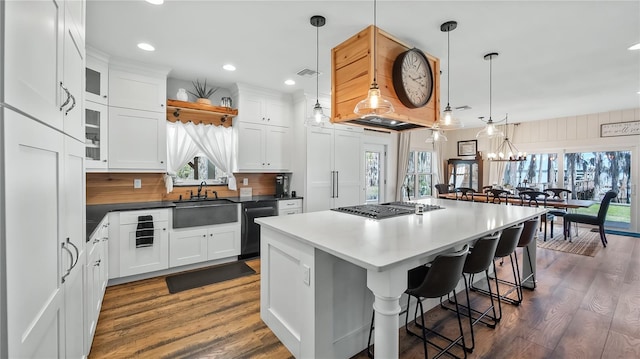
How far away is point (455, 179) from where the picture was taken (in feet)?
28.2

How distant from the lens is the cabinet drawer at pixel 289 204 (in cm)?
441

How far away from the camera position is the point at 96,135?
3.21 metres

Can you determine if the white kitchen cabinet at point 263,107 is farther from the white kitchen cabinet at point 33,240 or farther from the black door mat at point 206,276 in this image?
the white kitchen cabinet at point 33,240

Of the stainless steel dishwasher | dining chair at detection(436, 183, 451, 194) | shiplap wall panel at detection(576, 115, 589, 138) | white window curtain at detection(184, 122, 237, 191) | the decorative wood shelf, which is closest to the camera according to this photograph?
the decorative wood shelf

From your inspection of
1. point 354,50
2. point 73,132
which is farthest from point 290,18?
point 73,132

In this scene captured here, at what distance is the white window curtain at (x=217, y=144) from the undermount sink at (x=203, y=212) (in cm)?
60

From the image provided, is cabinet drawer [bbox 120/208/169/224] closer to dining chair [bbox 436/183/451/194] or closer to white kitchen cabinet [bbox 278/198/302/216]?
white kitchen cabinet [bbox 278/198/302/216]

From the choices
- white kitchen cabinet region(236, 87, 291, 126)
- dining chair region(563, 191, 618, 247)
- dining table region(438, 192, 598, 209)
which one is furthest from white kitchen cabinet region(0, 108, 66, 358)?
dining chair region(563, 191, 618, 247)

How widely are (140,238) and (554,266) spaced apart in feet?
18.0

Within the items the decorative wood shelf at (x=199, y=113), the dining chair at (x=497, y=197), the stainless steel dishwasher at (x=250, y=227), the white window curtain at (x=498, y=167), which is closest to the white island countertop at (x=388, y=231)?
the stainless steel dishwasher at (x=250, y=227)

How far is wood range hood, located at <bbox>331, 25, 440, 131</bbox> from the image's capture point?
2.46m

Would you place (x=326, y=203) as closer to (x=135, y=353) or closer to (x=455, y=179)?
(x=135, y=353)

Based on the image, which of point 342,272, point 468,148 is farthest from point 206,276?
point 468,148

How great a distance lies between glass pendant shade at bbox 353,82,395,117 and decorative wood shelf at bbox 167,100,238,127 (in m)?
2.72
